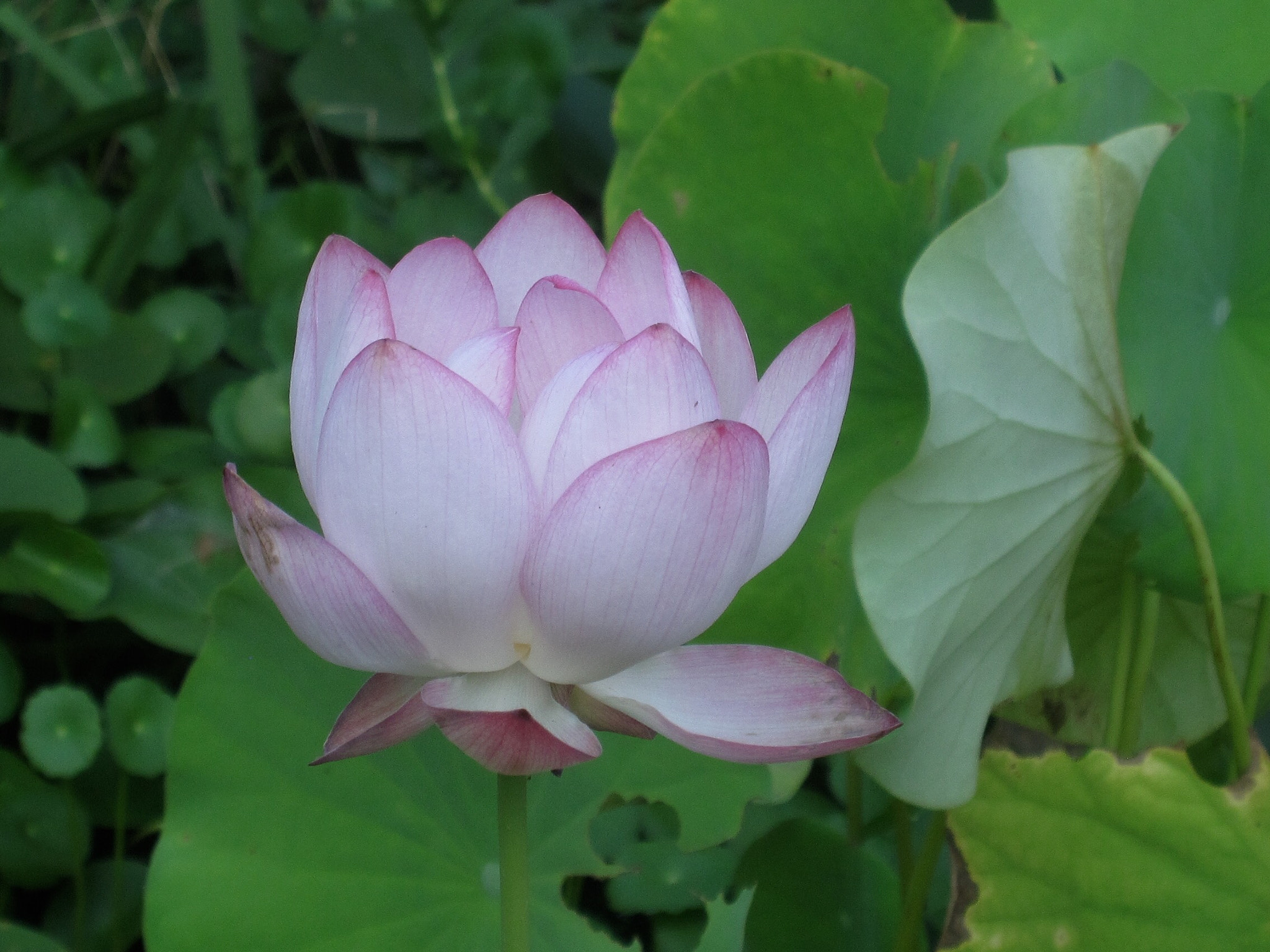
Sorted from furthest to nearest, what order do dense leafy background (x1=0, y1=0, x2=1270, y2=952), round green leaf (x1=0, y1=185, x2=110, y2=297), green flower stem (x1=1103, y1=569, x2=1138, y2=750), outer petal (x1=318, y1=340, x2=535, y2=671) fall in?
round green leaf (x1=0, y1=185, x2=110, y2=297), green flower stem (x1=1103, y1=569, x2=1138, y2=750), dense leafy background (x1=0, y1=0, x2=1270, y2=952), outer petal (x1=318, y1=340, x2=535, y2=671)

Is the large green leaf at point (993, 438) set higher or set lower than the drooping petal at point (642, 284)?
lower

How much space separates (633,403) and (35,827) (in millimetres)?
586

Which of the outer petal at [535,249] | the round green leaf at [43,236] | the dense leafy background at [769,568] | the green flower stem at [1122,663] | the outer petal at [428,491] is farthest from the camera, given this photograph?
the round green leaf at [43,236]

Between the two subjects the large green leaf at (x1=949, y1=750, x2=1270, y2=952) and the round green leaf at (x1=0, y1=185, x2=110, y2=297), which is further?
the round green leaf at (x1=0, y1=185, x2=110, y2=297)

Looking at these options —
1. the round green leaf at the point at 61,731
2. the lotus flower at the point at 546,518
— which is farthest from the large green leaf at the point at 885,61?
the round green leaf at the point at 61,731

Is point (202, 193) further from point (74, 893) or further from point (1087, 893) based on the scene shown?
point (1087, 893)

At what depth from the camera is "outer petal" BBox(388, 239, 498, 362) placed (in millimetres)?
368

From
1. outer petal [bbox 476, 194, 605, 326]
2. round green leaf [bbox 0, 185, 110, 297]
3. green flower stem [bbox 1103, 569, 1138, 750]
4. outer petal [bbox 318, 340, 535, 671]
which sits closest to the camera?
outer petal [bbox 318, 340, 535, 671]

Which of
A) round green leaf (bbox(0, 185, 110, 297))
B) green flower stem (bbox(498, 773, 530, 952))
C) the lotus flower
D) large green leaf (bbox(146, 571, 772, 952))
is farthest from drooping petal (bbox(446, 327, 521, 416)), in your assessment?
round green leaf (bbox(0, 185, 110, 297))

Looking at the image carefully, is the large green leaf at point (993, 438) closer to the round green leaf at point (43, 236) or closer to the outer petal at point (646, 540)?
the outer petal at point (646, 540)

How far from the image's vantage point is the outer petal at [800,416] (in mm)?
331

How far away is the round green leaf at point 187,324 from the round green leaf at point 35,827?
1.06 ft

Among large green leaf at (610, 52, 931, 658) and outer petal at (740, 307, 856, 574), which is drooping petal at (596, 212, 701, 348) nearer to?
outer petal at (740, 307, 856, 574)

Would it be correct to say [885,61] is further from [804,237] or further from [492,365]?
[492,365]
